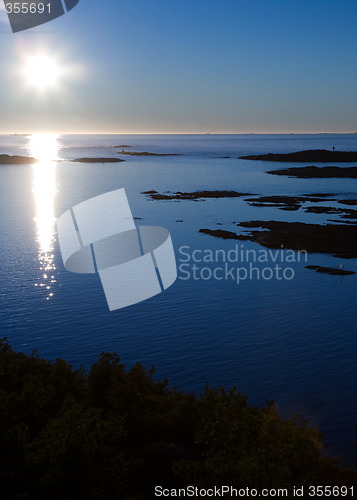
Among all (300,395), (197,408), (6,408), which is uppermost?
(6,408)

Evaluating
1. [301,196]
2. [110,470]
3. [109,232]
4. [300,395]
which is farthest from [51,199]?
[110,470]

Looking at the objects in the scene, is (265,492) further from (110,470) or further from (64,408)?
(64,408)

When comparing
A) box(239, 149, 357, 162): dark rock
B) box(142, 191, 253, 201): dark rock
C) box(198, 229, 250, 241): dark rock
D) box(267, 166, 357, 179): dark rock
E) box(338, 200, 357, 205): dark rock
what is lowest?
box(198, 229, 250, 241): dark rock

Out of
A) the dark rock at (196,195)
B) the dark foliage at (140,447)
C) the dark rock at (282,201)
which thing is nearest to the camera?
the dark foliage at (140,447)

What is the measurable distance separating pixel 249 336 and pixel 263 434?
13720mm

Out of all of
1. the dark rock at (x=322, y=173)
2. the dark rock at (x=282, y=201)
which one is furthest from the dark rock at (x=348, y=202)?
the dark rock at (x=322, y=173)

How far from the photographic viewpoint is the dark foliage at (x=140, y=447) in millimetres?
11430

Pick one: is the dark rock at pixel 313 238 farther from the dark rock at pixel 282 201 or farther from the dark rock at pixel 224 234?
the dark rock at pixel 282 201

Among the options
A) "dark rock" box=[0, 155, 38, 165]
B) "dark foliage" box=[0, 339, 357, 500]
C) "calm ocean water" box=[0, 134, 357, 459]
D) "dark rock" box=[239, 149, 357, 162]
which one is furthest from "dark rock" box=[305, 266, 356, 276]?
"dark rock" box=[0, 155, 38, 165]

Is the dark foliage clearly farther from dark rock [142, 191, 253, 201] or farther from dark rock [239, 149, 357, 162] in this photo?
→ dark rock [239, 149, 357, 162]

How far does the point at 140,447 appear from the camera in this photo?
14.1 metres

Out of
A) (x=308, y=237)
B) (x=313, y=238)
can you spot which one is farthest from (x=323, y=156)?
(x=313, y=238)

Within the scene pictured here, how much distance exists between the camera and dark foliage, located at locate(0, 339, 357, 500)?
11430 mm

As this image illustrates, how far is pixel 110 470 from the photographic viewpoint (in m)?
11.9
